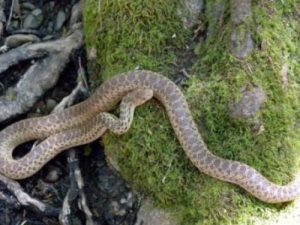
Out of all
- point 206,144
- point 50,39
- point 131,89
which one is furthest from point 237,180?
point 50,39

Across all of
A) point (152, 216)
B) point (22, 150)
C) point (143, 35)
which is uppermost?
point (143, 35)

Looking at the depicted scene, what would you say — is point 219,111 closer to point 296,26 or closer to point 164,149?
point 164,149

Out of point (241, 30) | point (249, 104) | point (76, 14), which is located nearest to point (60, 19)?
point (76, 14)

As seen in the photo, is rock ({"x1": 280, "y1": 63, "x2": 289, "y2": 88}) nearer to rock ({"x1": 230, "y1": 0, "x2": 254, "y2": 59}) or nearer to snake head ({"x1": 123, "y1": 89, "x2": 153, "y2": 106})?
rock ({"x1": 230, "y1": 0, "x2": 254, "y2": 59})

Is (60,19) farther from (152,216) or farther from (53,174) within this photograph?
(152,216)

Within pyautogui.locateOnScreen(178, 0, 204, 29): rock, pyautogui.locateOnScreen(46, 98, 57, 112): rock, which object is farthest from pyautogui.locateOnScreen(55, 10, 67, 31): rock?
pyautogui.locateOnScreen(178, 0, 204, 29): rock

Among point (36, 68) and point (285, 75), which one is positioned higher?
point (36, 68)
